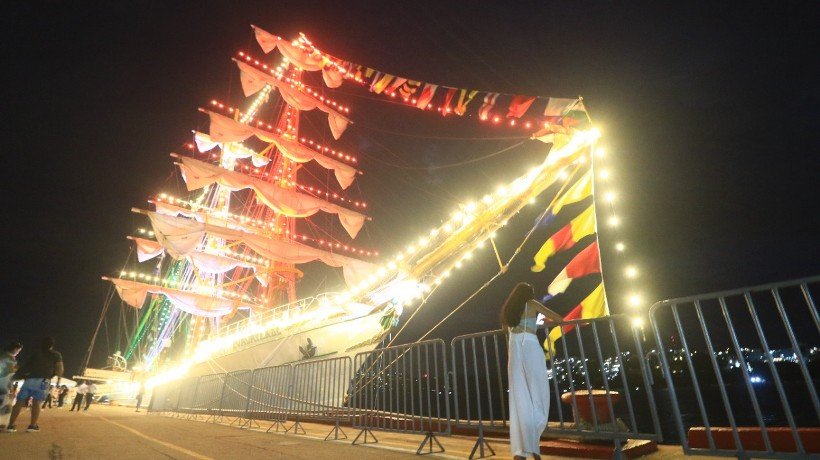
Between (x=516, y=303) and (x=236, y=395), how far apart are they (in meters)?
8.79

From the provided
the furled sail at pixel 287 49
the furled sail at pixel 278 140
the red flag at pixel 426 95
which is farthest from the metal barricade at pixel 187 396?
the furled sail at pixel 287 49

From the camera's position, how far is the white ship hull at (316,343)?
12870mm

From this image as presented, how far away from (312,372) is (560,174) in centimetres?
589

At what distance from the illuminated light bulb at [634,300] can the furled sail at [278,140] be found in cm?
2174

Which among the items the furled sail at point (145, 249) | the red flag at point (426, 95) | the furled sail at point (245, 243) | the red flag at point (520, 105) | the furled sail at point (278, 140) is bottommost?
the red flag at point (520, 105)

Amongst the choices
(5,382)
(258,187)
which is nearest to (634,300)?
(5,382)

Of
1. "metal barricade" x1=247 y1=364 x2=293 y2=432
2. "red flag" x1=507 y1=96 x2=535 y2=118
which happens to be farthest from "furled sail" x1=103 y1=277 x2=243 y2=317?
"red flag" x1=507 y1=96 x2=535 y2=118

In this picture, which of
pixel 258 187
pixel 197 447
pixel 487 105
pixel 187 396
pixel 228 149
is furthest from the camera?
pixel 228 149

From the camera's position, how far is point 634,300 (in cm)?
572

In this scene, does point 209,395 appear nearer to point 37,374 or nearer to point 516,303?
point 37,374

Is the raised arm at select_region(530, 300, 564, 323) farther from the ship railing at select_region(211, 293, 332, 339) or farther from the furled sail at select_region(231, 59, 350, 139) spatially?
the furled sail at select_region(231, 59, 350, 139)

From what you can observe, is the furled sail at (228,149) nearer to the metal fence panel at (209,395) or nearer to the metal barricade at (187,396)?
the metal barricade at (187,396)

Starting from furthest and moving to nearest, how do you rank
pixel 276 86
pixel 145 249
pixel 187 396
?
pixel 145 249
pixel 276 86
pixel 187 396

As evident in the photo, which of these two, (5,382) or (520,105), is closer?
(5,382)
